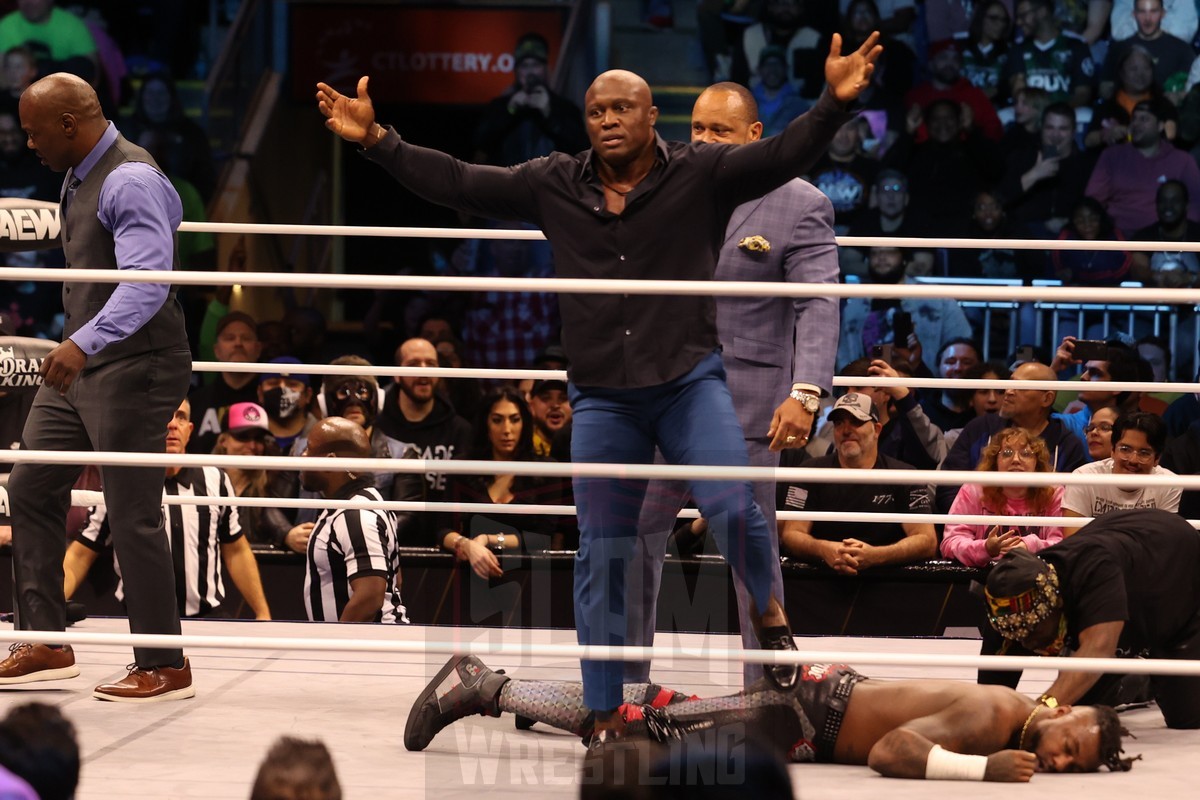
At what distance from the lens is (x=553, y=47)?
8547mm

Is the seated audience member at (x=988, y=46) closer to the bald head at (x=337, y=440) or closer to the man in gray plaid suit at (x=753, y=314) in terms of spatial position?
the bald head at (x=337, y=440)

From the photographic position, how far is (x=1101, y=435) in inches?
194

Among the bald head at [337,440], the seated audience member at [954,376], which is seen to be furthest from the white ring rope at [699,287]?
the seated audience member at [954,376]

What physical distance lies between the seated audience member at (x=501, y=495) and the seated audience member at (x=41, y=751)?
8.30 feet

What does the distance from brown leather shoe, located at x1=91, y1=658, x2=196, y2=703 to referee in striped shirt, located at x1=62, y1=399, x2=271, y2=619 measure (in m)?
1.41

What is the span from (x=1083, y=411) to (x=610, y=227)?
3.77 meters

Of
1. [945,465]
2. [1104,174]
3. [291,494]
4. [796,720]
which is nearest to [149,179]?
[796,720]

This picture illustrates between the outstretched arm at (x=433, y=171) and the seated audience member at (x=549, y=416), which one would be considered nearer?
the outstretched arm at (x=433, y=171)

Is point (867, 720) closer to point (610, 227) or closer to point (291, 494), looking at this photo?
point (610, 227)

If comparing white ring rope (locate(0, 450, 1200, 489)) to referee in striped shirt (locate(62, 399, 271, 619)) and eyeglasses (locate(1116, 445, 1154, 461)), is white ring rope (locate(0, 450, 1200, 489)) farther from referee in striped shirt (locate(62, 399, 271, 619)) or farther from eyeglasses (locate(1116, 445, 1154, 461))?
referee in striped shirt (locate(62, 399, 271, 619))

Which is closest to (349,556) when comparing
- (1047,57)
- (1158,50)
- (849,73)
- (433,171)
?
(433,171)

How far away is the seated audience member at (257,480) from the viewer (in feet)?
17.8

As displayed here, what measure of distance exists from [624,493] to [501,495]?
2.53 metres

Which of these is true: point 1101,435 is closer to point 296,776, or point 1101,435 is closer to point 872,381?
point 872,381
